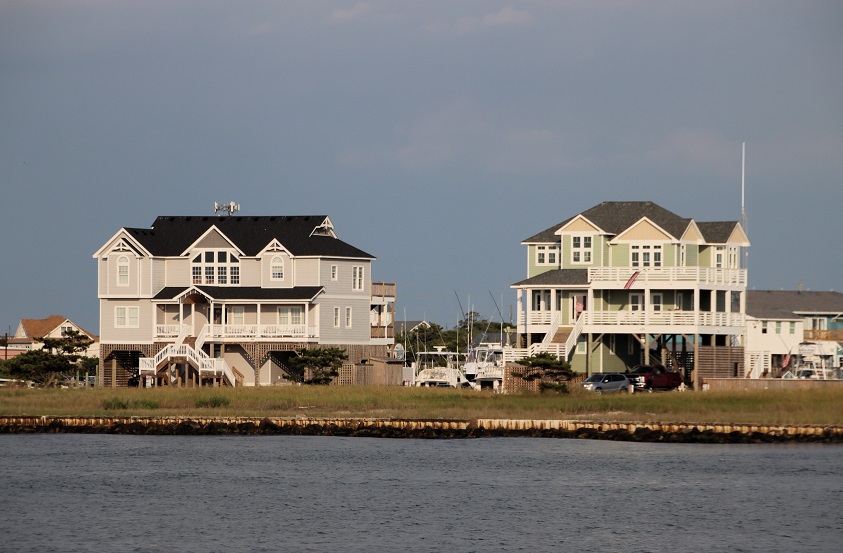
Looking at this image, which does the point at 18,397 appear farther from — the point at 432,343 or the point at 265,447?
the point at 432,343

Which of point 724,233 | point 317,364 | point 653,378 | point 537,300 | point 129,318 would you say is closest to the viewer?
point 653,378

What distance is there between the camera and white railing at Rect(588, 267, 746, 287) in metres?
75.2

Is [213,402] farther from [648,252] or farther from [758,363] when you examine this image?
[758,363]

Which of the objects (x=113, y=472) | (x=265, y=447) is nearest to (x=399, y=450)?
(x=265, y=447)

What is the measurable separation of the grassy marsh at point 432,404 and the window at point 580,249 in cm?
1537

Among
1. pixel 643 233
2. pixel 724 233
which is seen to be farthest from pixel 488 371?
pixel 724 233

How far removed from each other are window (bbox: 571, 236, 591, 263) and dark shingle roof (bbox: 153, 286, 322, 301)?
1441 cm

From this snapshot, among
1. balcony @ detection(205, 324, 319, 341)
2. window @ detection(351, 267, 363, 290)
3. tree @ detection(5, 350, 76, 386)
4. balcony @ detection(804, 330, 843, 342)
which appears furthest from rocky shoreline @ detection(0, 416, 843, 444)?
balcony @ detection(804, 330, 843, 342)

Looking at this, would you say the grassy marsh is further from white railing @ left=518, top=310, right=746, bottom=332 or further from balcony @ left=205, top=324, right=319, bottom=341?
white railing @ left=518, top=310, right=746, bottom=332

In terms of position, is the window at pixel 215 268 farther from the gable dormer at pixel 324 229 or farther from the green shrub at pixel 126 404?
the green shrub at pixel 126 404

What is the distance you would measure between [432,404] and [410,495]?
19948 millimetres

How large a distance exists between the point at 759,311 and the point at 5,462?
59.2 m

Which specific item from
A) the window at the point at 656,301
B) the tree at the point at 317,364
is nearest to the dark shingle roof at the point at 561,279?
the window at the point at 656,301

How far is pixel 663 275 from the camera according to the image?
249 feet
